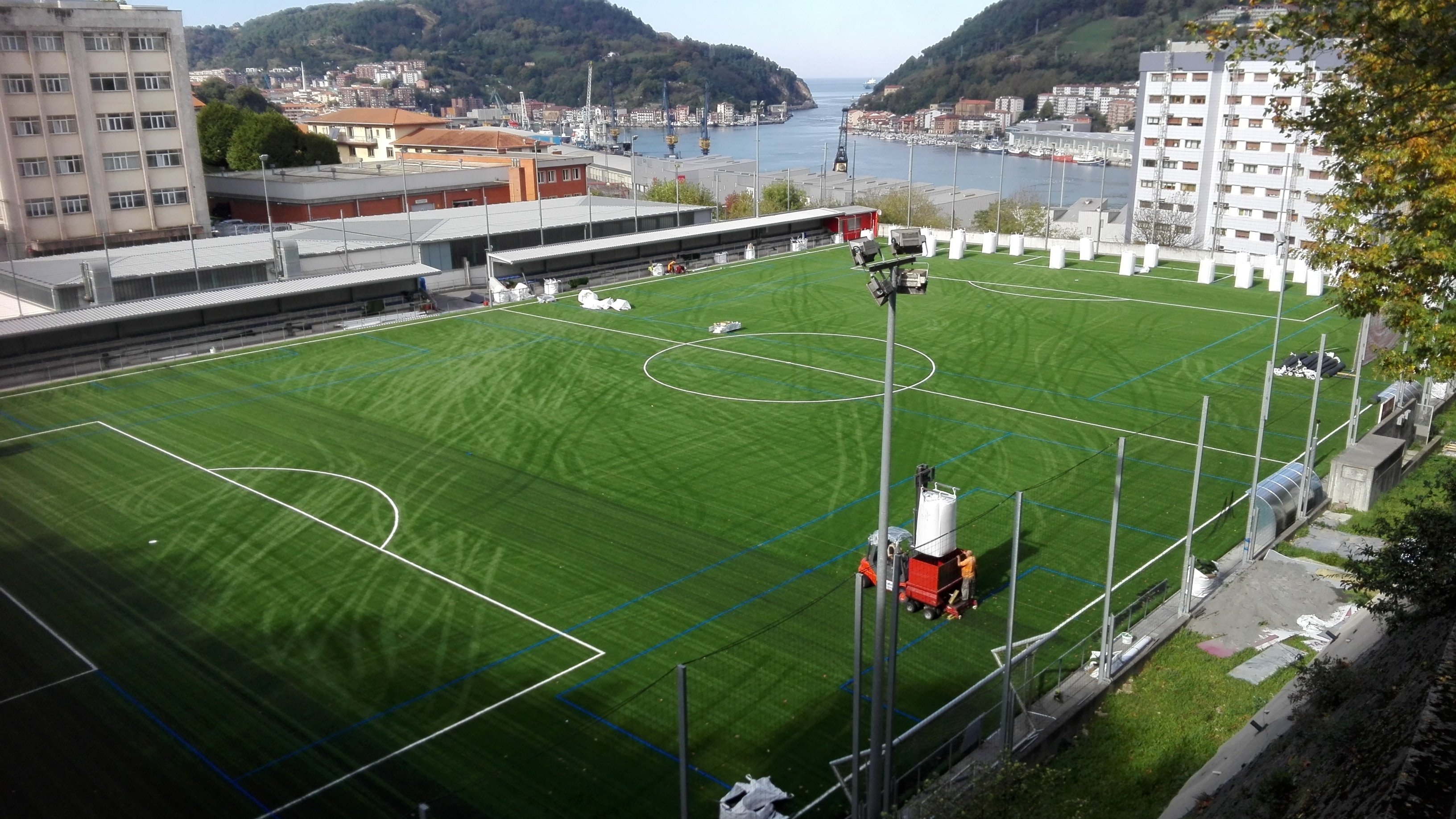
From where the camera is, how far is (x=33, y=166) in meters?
51.4

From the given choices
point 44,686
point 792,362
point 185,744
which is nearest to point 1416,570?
point 185,744

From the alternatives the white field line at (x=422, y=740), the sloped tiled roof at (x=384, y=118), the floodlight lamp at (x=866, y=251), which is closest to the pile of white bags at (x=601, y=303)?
the white field line at (x=422, y=740)

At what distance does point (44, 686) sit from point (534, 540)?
713cm

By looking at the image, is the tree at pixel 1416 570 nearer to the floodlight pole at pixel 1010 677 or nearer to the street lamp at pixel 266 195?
the floodlight pole at pixel 1010 677

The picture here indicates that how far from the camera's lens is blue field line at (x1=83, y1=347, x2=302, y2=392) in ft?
93.1

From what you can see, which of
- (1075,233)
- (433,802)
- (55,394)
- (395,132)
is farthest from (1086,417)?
(395,132)

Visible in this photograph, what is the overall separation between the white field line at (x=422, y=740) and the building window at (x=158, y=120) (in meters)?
52.5

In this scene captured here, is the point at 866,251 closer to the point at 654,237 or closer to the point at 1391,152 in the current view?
the point at 1391,152

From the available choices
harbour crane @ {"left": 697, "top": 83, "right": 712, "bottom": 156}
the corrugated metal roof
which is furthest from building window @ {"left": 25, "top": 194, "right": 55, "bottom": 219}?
harbour crane @ {"left": 697, "top": 83, "right": 712, "bottom": 156}

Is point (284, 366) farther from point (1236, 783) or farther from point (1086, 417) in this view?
point (1236, 783)

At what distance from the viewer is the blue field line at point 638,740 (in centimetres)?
1168

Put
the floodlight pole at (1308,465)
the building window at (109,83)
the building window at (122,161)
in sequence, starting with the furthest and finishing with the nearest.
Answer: the building window at (122,161) → the building window at (109,83) → the floodlight pole at (1308,465)

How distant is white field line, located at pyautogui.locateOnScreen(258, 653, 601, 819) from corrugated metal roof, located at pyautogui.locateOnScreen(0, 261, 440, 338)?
73.5 ft

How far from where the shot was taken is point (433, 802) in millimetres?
11102
